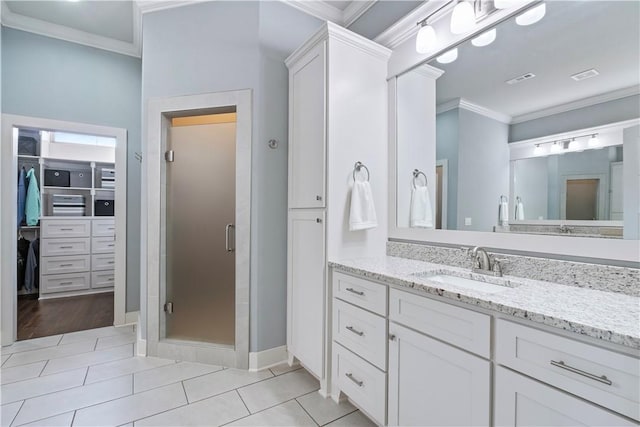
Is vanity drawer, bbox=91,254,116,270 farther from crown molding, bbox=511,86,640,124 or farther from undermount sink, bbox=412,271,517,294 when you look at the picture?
crown molding, bbox=511,86,640,124

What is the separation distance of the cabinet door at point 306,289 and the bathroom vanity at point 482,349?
20cm

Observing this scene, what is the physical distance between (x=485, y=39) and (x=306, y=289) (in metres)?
1.91

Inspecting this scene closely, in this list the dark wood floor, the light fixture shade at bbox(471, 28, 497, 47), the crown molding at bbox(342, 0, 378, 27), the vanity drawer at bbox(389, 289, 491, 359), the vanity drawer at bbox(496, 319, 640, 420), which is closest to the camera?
the vanity drawer at bbox(496, 319, 640, 420)

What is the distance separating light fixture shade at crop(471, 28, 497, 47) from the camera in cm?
166

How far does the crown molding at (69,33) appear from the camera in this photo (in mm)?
2796

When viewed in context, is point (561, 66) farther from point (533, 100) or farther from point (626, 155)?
point (626, 155)

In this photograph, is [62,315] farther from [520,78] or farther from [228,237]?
[520,78]

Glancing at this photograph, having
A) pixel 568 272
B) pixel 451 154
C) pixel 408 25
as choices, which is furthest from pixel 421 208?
pixel 408 25

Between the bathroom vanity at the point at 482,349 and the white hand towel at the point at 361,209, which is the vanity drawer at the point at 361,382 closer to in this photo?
the bathroom vanity at the point at 482,349

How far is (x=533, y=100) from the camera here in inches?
60.3

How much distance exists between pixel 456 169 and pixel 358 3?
1.67m

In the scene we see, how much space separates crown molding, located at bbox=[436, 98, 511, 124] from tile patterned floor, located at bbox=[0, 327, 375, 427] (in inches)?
74.6

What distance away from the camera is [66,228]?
439 cm

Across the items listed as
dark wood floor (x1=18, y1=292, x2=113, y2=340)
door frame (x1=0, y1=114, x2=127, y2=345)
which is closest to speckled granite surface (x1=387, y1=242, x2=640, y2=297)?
dark wood floor (x1=18, y1=292, x2=113, y2=340)
